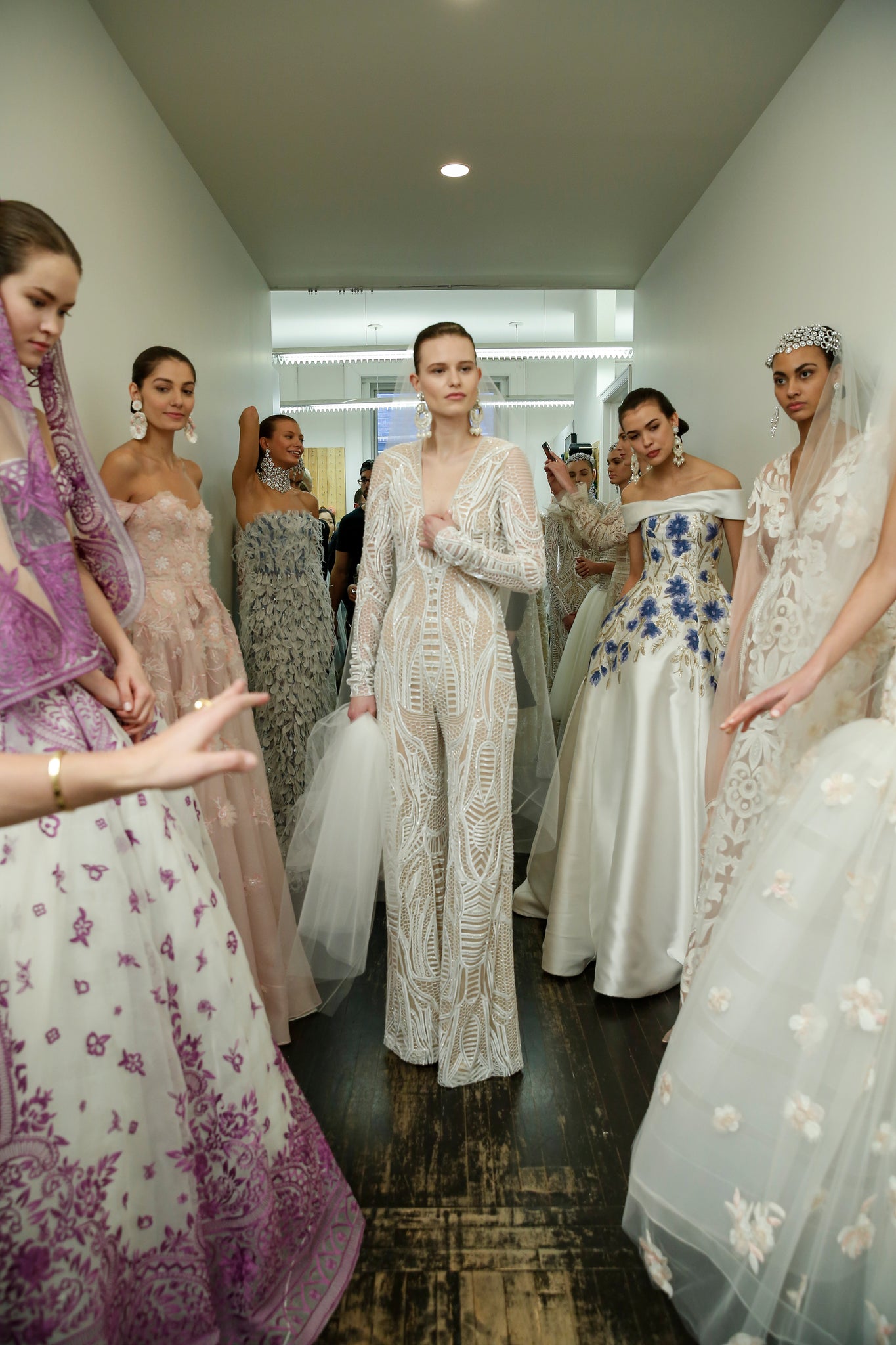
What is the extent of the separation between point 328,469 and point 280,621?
8.16 m

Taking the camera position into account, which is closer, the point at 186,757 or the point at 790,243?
the point at 186,757

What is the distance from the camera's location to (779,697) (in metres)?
1.69

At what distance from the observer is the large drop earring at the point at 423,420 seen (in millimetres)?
2607

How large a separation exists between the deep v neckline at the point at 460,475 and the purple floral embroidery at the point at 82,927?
1439 mm

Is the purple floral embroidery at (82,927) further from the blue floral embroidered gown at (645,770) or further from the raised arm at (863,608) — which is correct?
the blue floral embroidered gown at (645,770)

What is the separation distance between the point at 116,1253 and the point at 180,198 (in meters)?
3.74

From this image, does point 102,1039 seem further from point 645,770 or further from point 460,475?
point 645,770

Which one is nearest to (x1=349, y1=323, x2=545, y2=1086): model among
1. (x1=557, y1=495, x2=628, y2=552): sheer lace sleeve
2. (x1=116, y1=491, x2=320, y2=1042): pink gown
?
(x1=116, y1=491, x2=320, y2=1042): pink gown

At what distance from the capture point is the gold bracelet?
3.39ft

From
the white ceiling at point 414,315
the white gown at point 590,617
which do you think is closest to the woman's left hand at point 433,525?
the white gown at point 590,617

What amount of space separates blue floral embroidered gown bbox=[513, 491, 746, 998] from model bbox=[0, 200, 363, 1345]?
160 centimetres

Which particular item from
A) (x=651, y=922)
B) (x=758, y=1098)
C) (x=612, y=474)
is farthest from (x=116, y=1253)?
(x=612, y=474)

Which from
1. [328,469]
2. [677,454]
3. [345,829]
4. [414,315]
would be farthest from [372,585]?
[328,469]

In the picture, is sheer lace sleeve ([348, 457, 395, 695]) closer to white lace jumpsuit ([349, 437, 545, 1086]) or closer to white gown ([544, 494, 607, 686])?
white lace jumpsuit ([349, 437, 545, 1086])
